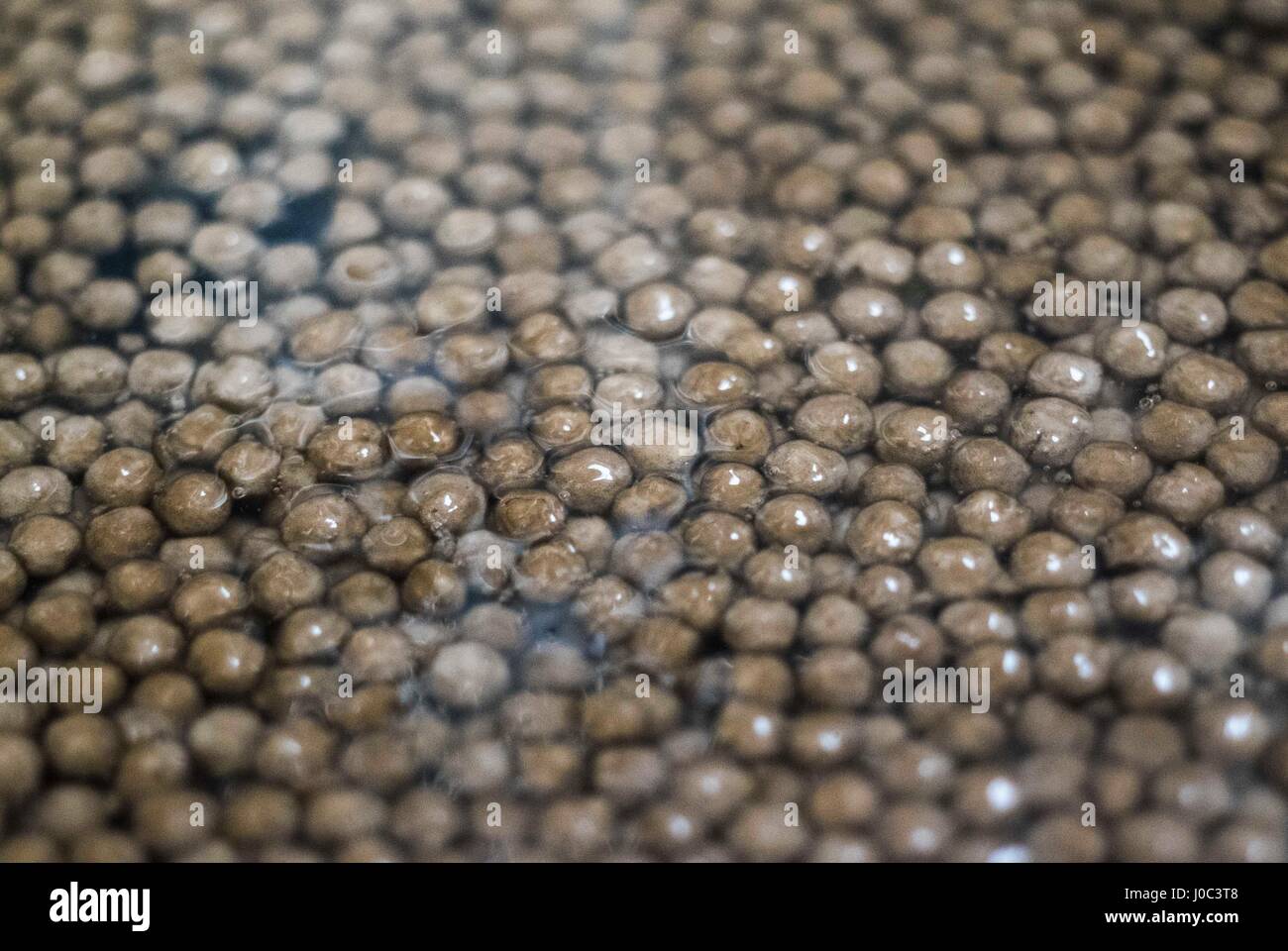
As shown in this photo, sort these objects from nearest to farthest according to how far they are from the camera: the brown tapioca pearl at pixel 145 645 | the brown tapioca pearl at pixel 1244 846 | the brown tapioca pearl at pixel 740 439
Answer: the brown tapioca pearl at pixel 1244 846 → the brown tapioca pearl at pixel 145 645 → the brown tapioca pearl at pixel 740 439

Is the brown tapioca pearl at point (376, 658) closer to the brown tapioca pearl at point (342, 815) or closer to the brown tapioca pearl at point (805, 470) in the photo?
the brown tapioca pearl at point (342, 815)

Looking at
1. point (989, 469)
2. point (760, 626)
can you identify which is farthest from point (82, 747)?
point (989, 469)

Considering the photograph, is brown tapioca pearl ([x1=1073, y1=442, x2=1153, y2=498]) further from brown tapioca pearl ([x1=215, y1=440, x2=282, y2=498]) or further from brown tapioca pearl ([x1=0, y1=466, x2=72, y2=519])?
brown tapioca pearl ([x1=0, y1=466, x2=72, y2=519])

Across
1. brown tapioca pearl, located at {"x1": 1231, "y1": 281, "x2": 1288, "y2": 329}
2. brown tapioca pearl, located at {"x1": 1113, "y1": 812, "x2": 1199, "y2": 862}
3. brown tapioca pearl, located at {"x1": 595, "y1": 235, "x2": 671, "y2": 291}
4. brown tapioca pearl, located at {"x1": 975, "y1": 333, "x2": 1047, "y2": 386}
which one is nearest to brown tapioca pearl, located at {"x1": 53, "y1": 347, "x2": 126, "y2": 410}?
brown tapioca pearl, located at {"x1": 595, "y1": 235, "x2": 671, "y2": 291}

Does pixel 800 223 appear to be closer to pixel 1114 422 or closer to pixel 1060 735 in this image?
pixel 1114 422

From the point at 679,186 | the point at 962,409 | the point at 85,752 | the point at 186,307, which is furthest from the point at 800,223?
the point at 85,752

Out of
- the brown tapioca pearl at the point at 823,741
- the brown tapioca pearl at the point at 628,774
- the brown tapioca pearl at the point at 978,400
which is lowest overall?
the brown tapioca pearl at the point at 628,774

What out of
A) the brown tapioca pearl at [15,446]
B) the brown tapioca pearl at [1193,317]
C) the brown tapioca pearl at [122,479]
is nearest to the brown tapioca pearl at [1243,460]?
the brown tapioca pearl at [1193,317]
